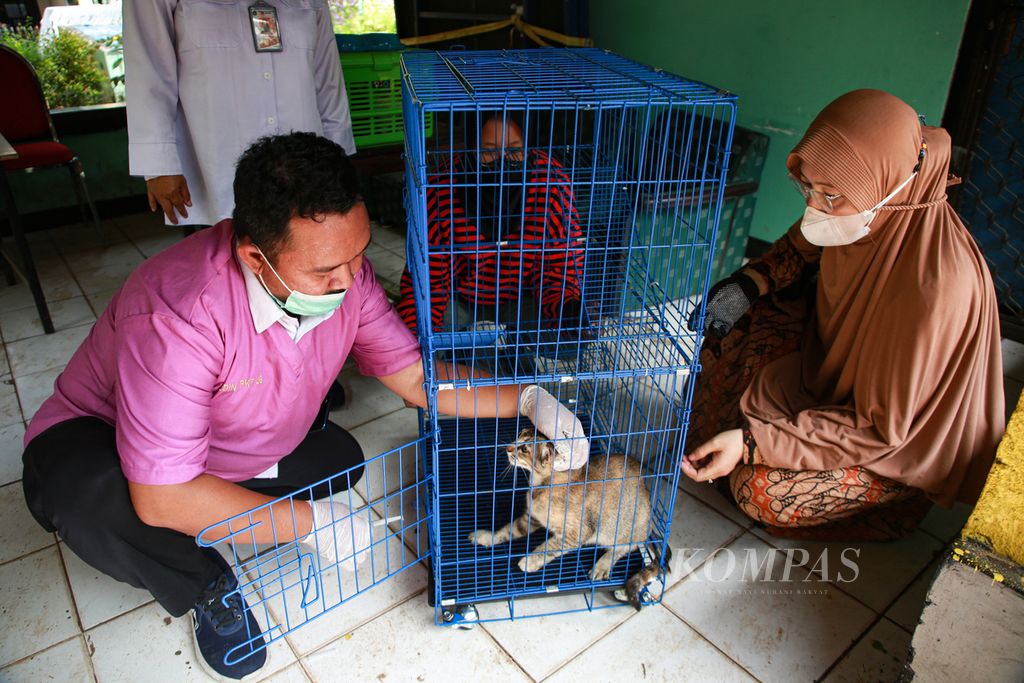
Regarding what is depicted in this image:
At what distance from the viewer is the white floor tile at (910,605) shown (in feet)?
5.12

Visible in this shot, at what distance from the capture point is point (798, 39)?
292 centimetres

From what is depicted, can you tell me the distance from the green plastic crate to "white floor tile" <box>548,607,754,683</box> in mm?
2682

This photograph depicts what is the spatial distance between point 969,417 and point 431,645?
51.2 inches

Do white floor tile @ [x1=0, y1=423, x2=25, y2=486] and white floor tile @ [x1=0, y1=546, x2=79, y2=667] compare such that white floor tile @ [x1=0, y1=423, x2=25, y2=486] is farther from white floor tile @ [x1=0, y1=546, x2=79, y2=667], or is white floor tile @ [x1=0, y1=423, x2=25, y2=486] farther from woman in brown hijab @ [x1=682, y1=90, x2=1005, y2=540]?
woman in brown hijab @ [x1=682, y1=90, x2=1005, y2=540]

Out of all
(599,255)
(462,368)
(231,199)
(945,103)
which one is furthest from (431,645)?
(945,103)

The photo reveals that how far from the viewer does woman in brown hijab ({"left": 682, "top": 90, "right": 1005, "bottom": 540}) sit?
56.4 inches

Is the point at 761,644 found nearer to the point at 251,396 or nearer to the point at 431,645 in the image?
the point at 431,645

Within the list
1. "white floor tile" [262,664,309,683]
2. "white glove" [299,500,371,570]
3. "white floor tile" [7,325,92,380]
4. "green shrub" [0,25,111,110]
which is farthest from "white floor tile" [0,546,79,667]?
"green shrub" [0,25,111,110]

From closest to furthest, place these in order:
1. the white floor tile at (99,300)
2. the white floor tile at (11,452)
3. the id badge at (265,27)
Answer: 1. the white floor tile at (11,452)
2. the id badge at (265,27)
3. the white floor tile at (99,300)

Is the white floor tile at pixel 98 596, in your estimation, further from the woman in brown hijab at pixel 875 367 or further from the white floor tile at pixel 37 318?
the white floor tile at pixel 37 318

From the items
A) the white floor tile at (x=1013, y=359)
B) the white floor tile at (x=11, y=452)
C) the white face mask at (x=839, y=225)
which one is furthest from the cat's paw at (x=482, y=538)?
the white floor tile at (x=1013, y=359)

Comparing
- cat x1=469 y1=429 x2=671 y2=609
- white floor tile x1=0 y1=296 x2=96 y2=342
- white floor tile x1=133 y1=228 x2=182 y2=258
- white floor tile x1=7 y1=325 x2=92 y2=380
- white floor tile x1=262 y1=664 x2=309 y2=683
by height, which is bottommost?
white floor tile x1=262 y1=664 x2=309 y2=683

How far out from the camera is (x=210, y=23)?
205 cm

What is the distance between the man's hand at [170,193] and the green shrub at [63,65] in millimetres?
2436
